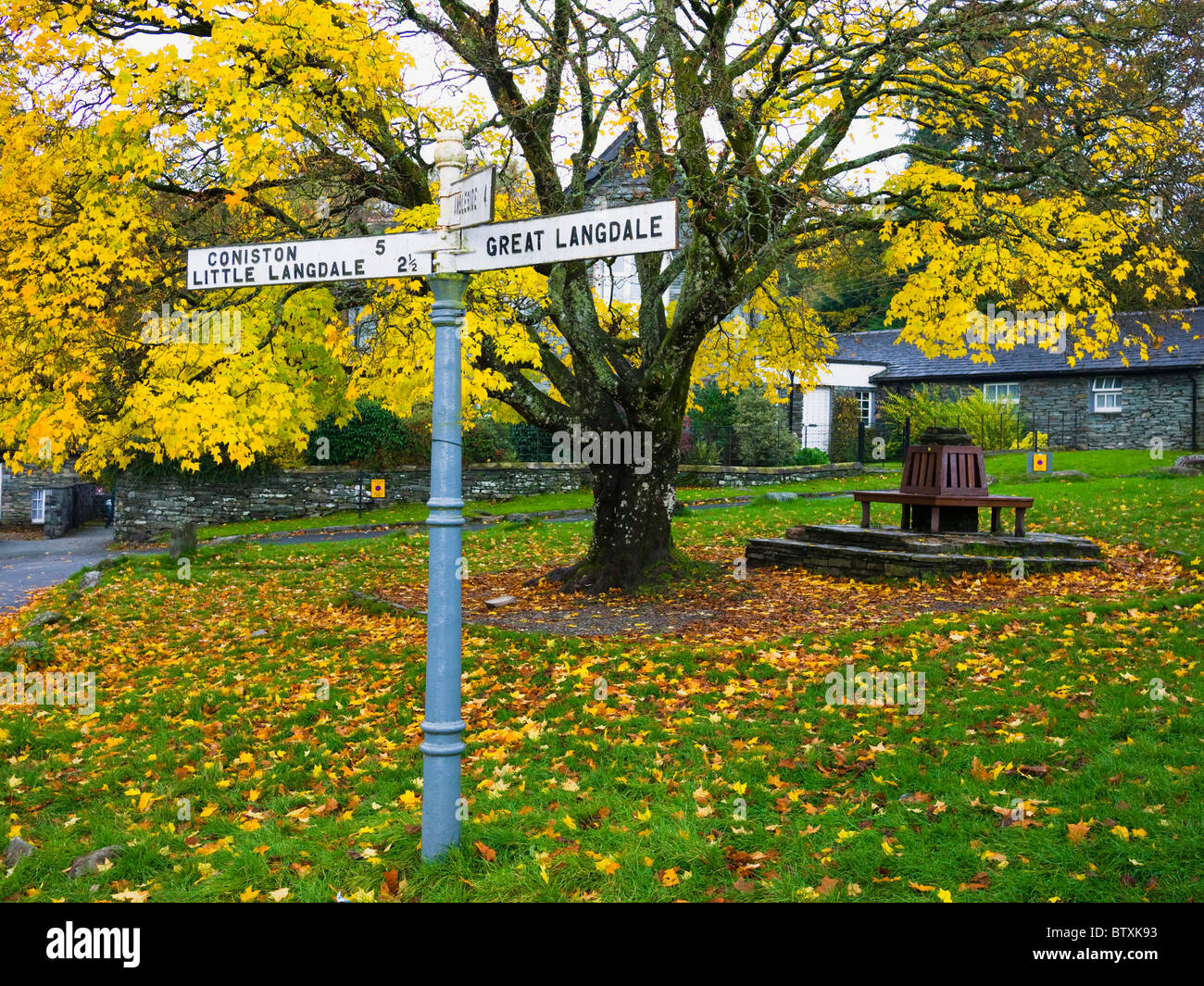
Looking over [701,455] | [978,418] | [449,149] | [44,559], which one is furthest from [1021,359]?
[449,149]

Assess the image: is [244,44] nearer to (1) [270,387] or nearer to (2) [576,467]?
(1) [270,387]

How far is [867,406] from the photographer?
37.6 meters

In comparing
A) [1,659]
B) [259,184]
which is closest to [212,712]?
[1,659]

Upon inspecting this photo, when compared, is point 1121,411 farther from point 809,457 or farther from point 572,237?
point 572,237

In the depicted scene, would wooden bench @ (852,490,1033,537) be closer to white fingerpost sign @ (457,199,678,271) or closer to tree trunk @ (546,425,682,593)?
tree trunk @ (546,425,682,593)

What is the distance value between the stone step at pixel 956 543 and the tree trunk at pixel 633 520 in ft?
8.01

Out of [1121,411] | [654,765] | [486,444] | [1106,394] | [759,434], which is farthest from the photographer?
[1106,394]

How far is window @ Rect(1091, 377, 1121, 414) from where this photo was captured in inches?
1271

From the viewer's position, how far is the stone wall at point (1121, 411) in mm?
30891

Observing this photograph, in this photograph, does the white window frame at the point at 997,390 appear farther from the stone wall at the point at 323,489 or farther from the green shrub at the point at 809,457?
the stone wall at the point at 323,489

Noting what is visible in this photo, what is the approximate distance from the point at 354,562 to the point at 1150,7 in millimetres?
13352

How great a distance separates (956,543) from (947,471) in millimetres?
1070

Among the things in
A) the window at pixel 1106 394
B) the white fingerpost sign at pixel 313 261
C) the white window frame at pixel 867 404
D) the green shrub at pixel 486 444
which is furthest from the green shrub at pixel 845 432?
the white fingerpost sign at pixel 313 261

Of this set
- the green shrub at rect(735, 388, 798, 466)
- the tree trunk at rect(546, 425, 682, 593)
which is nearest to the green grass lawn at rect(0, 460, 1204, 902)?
the tree trunk at rect(546, 425, 682, 593)
